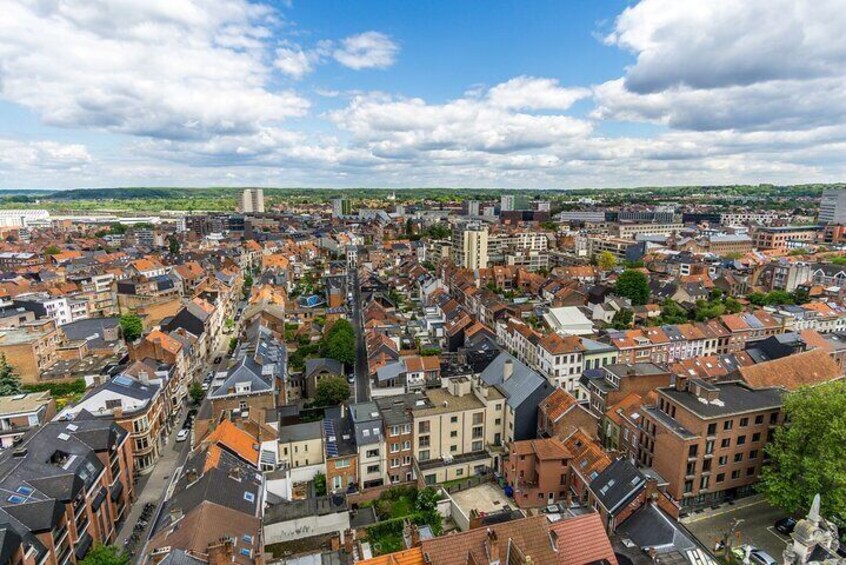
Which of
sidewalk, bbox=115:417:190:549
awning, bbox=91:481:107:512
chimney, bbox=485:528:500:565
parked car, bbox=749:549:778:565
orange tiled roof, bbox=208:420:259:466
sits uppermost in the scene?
chimney, bbox=485:528:500:565

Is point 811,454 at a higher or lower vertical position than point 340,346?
higher

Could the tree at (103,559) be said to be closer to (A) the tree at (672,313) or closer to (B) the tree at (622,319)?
(B) the tree at (622,319)

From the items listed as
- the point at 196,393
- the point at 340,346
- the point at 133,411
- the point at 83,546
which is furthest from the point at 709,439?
the point at 196,393

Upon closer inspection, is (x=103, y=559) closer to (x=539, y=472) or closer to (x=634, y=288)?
(x=539, y=472)

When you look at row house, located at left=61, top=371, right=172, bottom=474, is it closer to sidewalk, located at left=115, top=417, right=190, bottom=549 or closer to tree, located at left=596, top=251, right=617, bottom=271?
sidewalk, located at left=115, top=417, right=190, bottom=549

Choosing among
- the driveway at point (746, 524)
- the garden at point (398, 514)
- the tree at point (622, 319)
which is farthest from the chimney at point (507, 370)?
the tree at point (622, 319)

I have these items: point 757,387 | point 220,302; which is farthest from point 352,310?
point 757,387

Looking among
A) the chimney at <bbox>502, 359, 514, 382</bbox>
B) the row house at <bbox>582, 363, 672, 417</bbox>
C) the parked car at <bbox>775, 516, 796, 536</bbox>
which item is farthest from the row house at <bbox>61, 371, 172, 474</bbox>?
the parked car at <bbox>775, 516, 796, 536</bbox>
